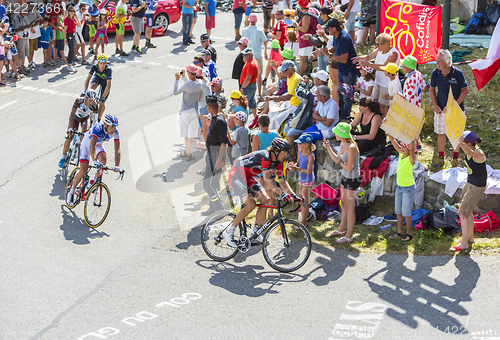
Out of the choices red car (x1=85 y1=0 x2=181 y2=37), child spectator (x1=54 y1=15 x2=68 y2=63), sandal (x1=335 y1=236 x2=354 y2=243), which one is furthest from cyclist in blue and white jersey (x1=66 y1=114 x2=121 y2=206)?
red car (x1=85 y1=0 x2=181 y2=37)

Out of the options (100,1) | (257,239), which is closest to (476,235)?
(257,239)

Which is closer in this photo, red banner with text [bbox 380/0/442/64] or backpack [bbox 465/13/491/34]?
red banner with text [bbox 380/0/442/64]

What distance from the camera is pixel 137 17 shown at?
18469mm

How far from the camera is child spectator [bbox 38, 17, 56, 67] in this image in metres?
16.7

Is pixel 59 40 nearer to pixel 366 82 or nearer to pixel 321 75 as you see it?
pixel 321 75

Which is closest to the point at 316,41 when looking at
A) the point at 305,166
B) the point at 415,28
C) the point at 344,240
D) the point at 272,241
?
the point at 415,28

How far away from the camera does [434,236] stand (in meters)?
8.38

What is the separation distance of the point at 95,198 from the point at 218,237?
253 cm

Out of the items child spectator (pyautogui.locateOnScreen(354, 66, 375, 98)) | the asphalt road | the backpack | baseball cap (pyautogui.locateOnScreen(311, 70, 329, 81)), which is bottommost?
the asphalt road

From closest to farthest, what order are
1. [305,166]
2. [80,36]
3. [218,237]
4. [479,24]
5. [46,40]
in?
[218,237] < [305,166] < [479,24] < [46,40] < [80,36]

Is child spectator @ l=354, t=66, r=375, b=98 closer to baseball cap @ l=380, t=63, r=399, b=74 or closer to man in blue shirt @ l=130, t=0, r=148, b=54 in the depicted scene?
baseball cap @ l=380, t=63, r=399, b=74

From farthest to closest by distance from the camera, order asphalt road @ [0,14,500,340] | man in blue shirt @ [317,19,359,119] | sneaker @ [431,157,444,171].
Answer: man in blue shirt @ [317,19,359,119]
sneaker @ [431,157,444,171]
asphalt road @ [0,14,500,340]

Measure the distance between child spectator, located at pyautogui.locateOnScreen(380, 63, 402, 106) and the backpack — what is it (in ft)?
25.3

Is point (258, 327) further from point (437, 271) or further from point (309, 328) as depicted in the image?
point (437, 271)
